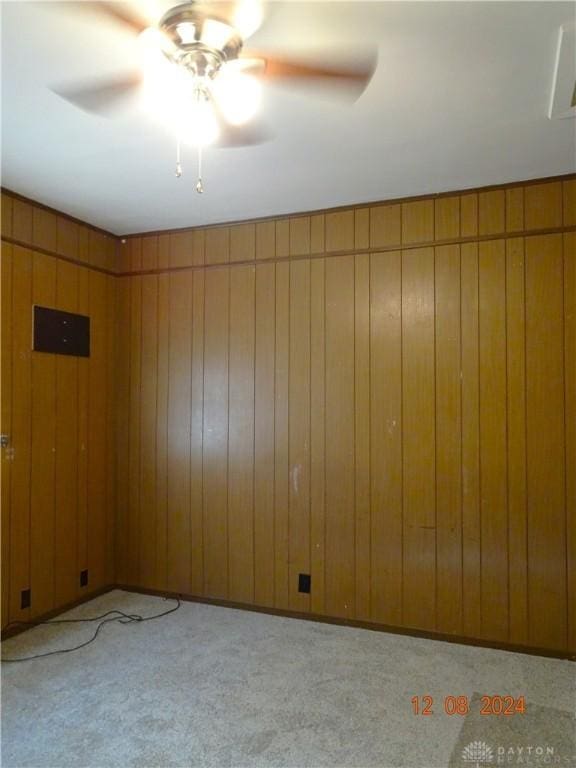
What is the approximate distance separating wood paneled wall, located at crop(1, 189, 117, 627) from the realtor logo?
7.90ft

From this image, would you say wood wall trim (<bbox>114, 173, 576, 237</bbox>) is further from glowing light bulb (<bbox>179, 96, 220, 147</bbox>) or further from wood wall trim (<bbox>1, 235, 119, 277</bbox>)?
glowing light bulb (<bbox>179, 96, 220, 147</bbox>)

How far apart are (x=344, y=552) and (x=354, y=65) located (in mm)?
2475

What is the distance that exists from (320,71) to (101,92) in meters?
0.79

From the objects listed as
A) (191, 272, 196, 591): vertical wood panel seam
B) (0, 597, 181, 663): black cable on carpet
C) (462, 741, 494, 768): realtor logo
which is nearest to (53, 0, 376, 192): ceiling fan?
(191, 272, 196, 591): vertical wood panel seam

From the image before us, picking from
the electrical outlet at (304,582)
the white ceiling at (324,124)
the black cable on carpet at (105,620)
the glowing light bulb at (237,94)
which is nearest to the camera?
the white ceiling at (324,124)

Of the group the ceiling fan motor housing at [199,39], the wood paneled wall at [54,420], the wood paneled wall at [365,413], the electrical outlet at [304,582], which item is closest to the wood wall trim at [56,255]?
the wood paneled wall at [54,420]

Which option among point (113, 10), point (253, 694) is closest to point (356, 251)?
point (113, 10)

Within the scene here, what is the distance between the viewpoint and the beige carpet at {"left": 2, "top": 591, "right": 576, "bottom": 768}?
193 cm

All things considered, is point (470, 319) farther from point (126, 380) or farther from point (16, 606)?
point (16, 606)

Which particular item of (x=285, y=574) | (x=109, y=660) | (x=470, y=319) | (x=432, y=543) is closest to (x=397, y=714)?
(x=432, y=543)

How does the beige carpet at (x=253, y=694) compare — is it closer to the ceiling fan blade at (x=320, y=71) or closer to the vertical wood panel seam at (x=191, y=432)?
the vertical wood panel seam at (x=191, y=432)

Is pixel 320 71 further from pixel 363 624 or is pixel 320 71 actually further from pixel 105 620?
pixel 105 620

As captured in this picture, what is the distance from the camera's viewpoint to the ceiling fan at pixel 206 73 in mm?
1465

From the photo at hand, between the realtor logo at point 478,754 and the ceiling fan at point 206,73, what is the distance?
2.38 m
